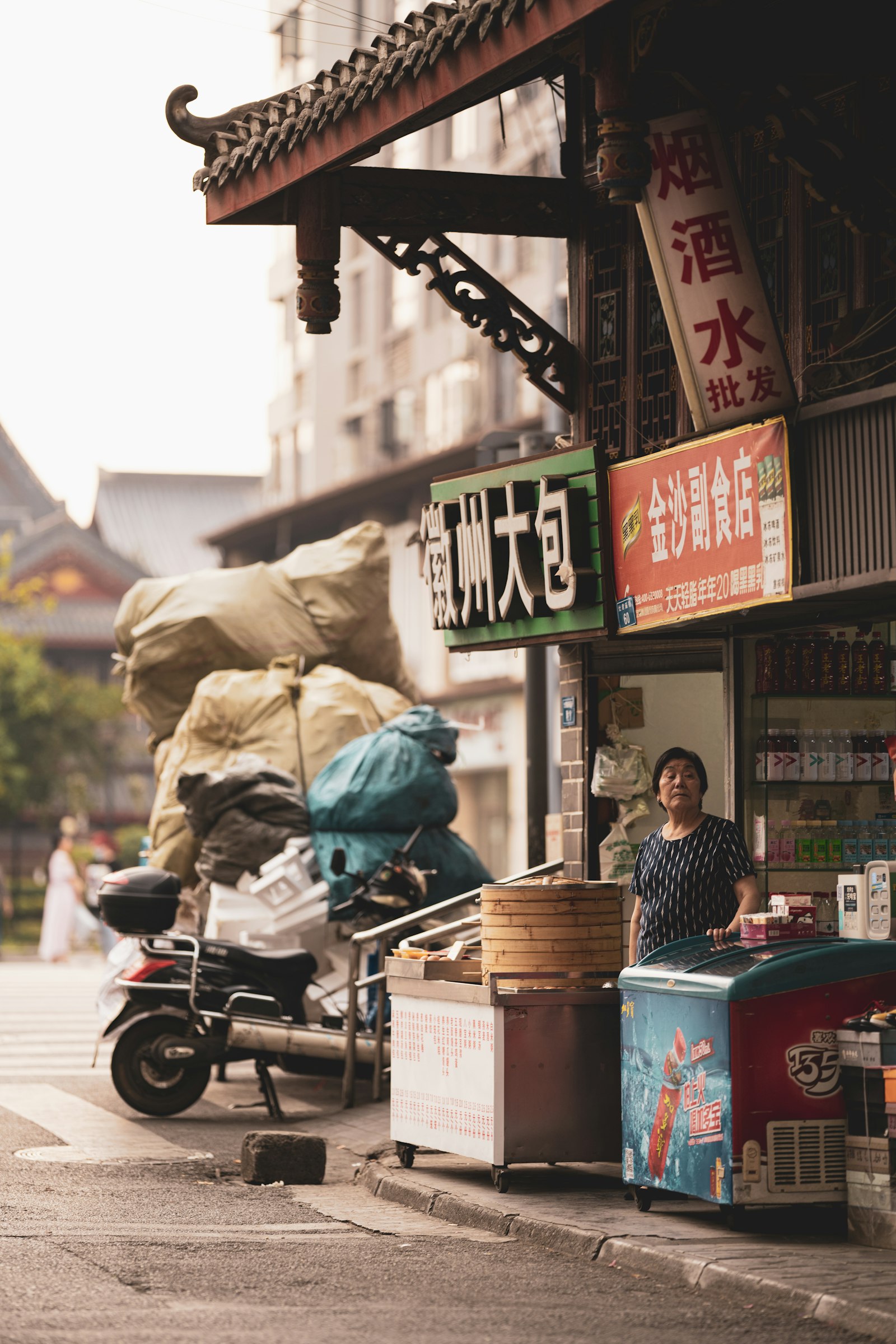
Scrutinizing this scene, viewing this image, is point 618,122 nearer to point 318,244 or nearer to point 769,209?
point 769,209

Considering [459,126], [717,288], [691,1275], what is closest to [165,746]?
[717,288]

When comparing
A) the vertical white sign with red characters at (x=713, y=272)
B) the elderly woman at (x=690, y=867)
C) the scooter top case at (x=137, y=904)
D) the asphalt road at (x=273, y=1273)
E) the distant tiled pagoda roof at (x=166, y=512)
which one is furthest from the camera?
the distant tiled pagoda roof at (x=166, y=512)

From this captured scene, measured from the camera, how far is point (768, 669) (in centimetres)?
988

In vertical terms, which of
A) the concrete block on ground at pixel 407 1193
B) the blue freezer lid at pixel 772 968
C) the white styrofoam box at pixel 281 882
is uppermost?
the white styrofoam box at pixel 281 882

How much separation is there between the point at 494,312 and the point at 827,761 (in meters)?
3.06

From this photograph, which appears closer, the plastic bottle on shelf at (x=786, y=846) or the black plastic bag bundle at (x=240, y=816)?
the plastic bottle on shelf at (x=786, y=846)

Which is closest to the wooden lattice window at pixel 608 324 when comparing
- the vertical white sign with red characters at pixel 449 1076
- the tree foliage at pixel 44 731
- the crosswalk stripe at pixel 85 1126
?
the vertical white sign with red characters at pixel 449 1076

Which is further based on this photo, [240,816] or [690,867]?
[240,816]

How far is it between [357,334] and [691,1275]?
38459mm

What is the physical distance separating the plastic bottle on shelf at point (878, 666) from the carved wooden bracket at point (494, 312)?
88.4 inches

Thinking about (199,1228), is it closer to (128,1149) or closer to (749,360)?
(128,1149)

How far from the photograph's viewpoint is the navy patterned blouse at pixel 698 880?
27.2 feet

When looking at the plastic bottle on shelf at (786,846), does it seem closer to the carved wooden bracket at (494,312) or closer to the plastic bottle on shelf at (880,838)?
the plastic bottle on shelf at (880,838)

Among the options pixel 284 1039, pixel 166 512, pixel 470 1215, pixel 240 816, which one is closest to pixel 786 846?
pixel 470 1215
